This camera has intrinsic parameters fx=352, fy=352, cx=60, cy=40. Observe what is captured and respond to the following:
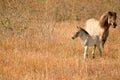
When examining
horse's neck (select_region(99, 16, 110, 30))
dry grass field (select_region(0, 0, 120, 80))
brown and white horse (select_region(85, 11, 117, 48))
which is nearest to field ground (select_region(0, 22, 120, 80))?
dry grass field (select_region(0, 0, 120, 80))

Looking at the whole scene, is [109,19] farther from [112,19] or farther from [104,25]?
[104,25]

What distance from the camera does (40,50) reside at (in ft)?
29.6

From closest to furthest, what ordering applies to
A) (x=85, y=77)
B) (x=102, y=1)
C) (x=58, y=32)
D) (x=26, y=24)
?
(x=85, y=77)
(x=26, y=24)
(x=58, y=32)
(x=102, y=1)

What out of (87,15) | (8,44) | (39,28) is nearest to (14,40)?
(8,44)

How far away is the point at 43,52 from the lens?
8625 mm

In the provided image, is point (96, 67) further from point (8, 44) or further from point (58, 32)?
point (58, 32)

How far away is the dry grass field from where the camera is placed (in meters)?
6.59

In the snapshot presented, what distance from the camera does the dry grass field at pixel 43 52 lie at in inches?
259

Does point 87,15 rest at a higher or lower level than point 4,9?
lower

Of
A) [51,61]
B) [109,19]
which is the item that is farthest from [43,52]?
[109,19]

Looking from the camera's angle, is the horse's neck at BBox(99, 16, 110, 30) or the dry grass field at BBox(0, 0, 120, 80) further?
the horse's neck at BBox(99, 16, 110, 30)

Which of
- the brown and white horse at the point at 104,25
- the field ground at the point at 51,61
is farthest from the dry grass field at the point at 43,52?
the brown and white horse at the point at 104,25

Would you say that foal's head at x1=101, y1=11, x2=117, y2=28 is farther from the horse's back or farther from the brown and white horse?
the horse's back

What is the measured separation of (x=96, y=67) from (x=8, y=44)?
2.78 m
